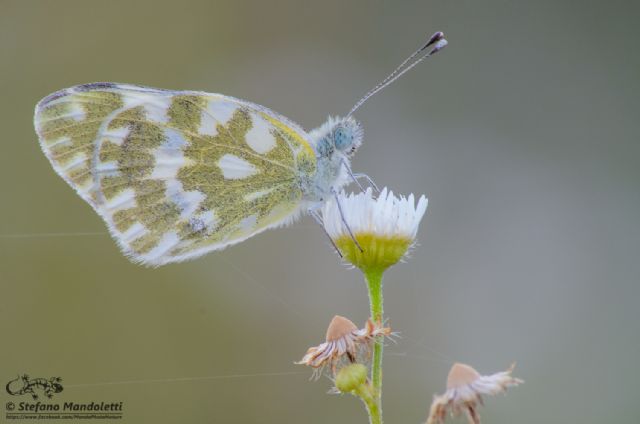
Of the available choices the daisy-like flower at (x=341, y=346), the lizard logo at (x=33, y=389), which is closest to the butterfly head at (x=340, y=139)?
the daisy-like flower at (x=341, y=346)

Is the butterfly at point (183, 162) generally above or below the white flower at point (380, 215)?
above

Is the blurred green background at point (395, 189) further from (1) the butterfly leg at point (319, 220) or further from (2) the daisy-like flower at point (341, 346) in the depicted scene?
(2) the daisy-like flower at point (341, 346)

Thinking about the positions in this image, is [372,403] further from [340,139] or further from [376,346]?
[340,139]

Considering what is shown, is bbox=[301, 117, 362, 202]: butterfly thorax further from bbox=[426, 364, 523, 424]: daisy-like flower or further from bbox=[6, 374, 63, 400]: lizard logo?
bbox=[6, 374, 63, 400]: lizard logo

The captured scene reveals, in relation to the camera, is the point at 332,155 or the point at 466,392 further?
the point at 332,155

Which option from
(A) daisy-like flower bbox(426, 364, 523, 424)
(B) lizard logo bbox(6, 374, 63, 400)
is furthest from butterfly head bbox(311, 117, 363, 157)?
(B) lizard logo bbox(6, 374, 63, 400)

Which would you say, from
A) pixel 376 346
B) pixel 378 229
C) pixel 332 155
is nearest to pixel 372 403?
pixel 376 346
